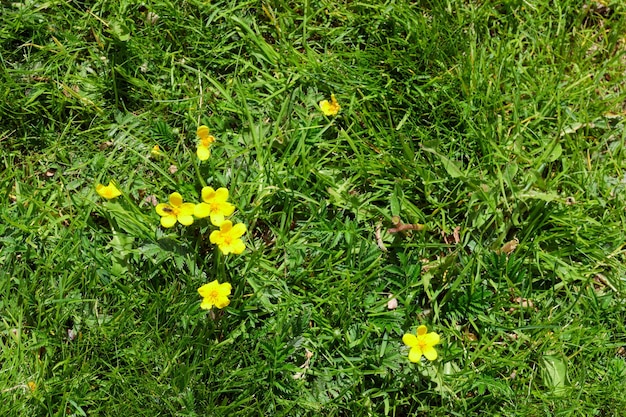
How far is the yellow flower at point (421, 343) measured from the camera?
252 centimetres

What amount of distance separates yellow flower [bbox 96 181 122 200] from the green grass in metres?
0.05

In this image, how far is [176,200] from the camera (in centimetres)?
258

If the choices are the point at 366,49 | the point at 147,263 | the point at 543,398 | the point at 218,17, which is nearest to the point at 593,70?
the point at 366,49

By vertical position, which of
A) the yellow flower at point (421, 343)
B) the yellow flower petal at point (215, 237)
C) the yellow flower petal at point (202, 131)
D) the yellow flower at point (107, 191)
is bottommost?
the yellow flower at point (421, 343)

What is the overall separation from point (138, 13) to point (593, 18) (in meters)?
2.25

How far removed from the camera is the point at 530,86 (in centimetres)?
308

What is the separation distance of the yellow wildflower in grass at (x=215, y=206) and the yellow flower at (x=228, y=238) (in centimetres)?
6

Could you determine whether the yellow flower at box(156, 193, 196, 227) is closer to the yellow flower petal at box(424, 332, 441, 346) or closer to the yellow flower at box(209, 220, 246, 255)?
the yellow flower at box(209, 220, 246, 255)

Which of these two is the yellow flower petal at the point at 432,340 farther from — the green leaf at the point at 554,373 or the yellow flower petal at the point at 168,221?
the yellow flower petal at the point at 168,221

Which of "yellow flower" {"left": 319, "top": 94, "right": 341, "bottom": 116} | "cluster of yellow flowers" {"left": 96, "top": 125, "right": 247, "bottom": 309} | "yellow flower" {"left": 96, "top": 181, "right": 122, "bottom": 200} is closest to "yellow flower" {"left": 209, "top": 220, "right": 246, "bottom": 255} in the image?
"cluster of yellow flowers" {"left": 96, "top": 125, "right": 247, "bottom": 309}

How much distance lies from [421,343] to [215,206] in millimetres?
984

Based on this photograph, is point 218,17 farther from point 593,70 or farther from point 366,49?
point 593,70

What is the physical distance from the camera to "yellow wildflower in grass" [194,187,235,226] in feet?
8.46

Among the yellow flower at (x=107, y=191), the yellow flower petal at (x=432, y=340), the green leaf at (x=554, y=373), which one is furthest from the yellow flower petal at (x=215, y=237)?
the green leaf at (x=554, y=373)
